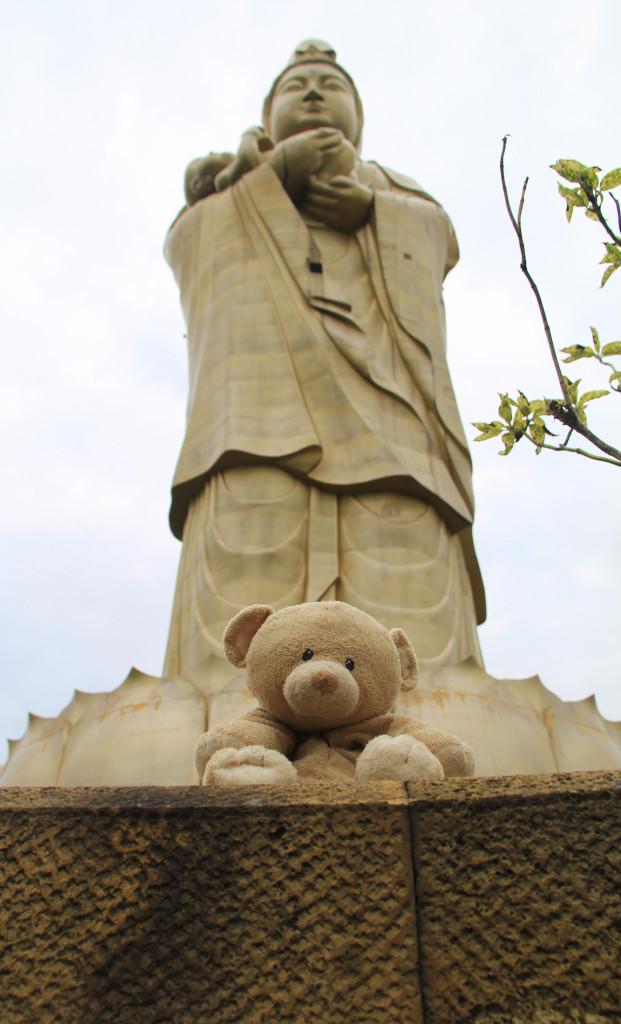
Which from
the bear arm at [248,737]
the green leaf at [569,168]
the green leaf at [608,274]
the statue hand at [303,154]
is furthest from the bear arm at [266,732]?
the statue hand at [303,154]

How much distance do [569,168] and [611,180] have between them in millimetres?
86

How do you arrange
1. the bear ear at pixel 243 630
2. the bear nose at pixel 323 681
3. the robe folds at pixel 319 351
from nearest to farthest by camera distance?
the bear nose at pixel 323 681 → the bear ear at pixel 243 630 → the robe folds at pixel 319 351

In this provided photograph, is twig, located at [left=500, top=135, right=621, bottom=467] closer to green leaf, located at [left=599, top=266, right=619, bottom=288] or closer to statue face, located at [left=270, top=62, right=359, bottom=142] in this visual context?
green leaf, located at [left=599, top=266, right=619, bottom=288]

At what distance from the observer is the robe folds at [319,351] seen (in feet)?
18.6

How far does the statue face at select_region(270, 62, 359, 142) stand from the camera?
24.7 feet

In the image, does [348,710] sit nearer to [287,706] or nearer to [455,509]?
[287,706]

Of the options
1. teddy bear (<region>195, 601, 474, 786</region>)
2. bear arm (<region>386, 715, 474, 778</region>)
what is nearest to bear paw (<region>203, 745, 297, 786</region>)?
teddy bear (<region>195, 601, 474, 786</region>)

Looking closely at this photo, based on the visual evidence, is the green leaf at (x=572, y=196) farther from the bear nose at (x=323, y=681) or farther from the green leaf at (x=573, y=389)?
the bear nose at (x=323, y=681)

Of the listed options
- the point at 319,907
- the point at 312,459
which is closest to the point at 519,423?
the point at 319,907

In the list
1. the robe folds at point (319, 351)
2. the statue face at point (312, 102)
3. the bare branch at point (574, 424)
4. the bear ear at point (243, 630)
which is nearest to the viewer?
the bare branch at point (574, 424)

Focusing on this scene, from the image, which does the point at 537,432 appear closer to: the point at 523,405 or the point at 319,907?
the point at 523,405

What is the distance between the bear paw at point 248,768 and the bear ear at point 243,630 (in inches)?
20.3

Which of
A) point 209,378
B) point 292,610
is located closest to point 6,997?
point 292,610

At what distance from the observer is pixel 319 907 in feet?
3.75
